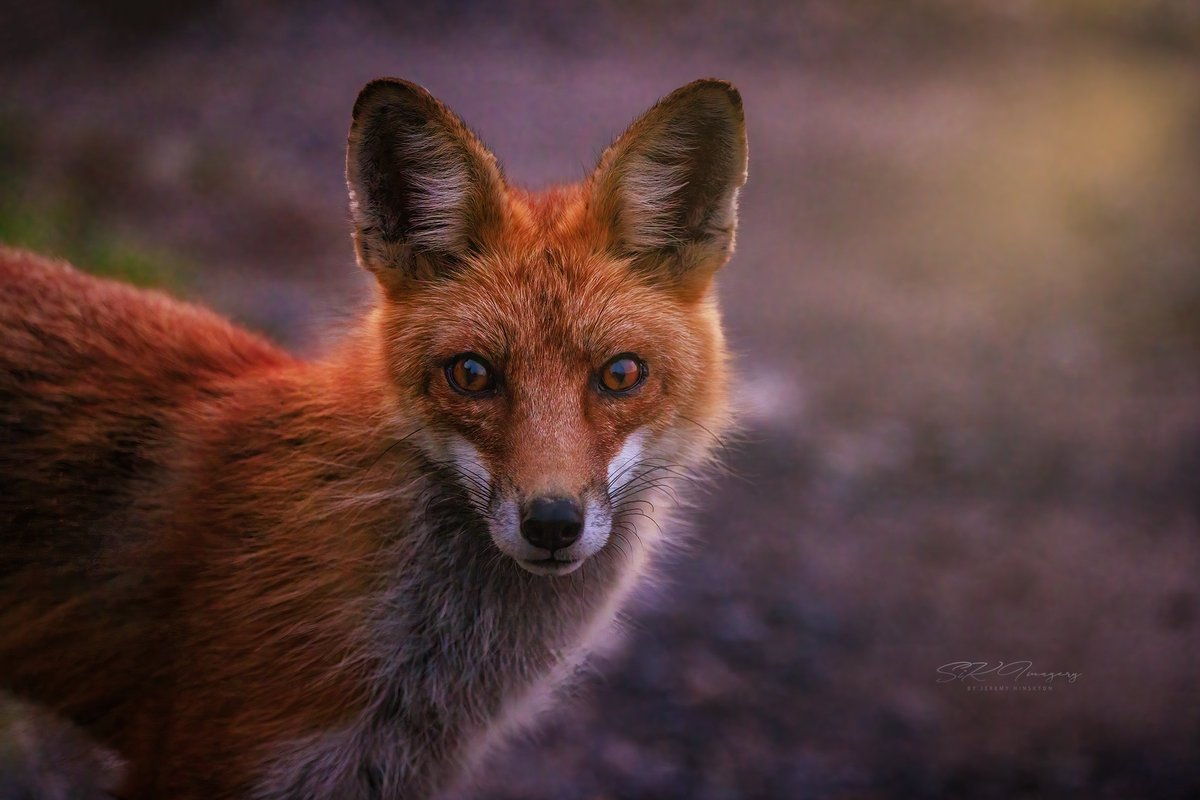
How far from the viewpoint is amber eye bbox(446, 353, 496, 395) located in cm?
179

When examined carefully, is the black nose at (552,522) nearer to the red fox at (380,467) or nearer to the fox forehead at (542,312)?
the red fox at (380,467)

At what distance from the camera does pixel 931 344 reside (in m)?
5.18

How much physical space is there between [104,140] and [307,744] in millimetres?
2800

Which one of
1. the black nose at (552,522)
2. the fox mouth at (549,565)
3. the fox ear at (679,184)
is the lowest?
the fox mouth at (549,565)

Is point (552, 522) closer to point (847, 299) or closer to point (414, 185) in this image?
point (414, 185)

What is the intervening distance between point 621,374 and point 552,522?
0.39 m

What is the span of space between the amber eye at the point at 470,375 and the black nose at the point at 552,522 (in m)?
0.31

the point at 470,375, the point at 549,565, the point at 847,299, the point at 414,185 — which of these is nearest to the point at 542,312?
the point at 470,375

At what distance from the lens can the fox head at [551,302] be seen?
1.71 metres

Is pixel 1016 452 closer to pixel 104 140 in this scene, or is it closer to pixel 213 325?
pixel 213 325
